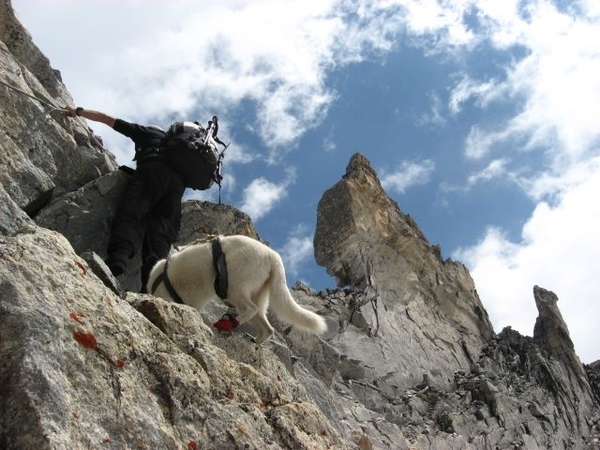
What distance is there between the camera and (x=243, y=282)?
8.37 metres

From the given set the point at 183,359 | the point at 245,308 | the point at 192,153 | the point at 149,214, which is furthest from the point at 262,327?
the point at 192,153

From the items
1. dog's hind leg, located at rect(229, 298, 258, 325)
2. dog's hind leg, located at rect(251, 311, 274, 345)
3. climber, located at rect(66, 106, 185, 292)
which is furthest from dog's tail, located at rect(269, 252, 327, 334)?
climber, located at rect(66, 106, 185, 292)

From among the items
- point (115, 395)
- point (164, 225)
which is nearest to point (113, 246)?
point (164, 225)

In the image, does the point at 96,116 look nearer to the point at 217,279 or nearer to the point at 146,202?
the point at 146,202

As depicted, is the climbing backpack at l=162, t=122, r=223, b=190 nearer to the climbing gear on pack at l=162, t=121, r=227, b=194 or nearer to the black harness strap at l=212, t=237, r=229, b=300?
the climbing gear on pack at l=162, t=121, r=227, b=194

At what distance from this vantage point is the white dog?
8352 mm

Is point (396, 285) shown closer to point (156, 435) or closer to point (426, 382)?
point (426, 382)

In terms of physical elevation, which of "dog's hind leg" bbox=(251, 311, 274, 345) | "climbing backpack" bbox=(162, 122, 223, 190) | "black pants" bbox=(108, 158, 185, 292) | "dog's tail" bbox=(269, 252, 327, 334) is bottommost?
"dog's hind leg" bbox=(251, 311, 274, 345)

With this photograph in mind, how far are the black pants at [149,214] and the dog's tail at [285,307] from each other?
2.03m

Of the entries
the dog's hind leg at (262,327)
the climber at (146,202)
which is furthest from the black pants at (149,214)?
the dog's hind leg at (262,327)

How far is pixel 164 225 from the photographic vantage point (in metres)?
10.1

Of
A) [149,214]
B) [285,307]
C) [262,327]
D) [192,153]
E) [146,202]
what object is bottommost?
[262,327]

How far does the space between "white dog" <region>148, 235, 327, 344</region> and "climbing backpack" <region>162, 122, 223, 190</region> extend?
5.88 feet

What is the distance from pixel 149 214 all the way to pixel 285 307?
114 inches
